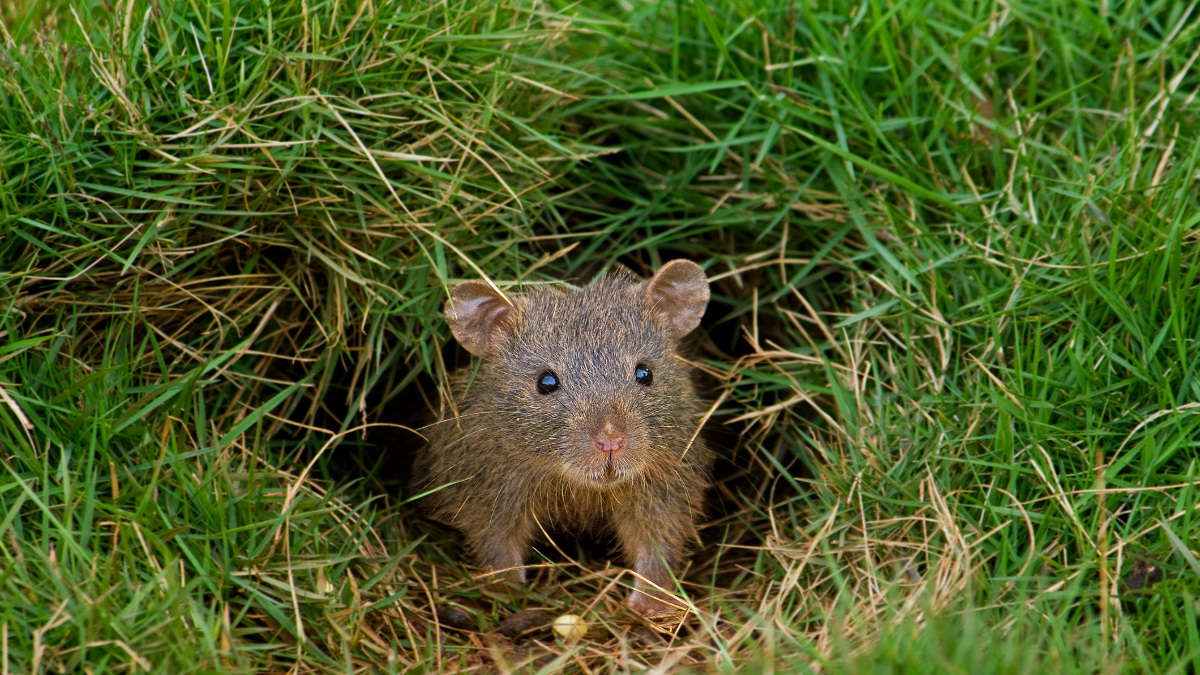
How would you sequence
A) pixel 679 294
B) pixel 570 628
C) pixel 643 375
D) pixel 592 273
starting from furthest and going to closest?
pixel 592 273 < pixel 679 294 < pixel 643 375 < pixel 570 628

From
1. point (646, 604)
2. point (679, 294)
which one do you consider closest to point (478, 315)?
point (679, 294)

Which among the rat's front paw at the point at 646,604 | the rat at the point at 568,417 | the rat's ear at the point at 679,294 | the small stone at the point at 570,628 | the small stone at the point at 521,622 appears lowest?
the small stone at the point at 521,622

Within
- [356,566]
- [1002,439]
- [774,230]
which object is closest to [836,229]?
[774,230]

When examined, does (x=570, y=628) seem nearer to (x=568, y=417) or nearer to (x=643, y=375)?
(x=568, y=417)

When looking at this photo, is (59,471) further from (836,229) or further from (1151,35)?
(1151,35)

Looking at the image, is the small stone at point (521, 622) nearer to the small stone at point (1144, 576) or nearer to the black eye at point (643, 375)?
the black eye at point (643, 375)

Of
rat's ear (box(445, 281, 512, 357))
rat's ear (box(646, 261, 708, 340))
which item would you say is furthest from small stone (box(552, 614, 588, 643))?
rat's ear (box(646, 261, 708, 340))

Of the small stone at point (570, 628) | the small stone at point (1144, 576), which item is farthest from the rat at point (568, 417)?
the small stone at point (1144, 576)

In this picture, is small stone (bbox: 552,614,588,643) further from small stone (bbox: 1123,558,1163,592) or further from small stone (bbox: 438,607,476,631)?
small stone (bbox: 1123,558,1163,592)
